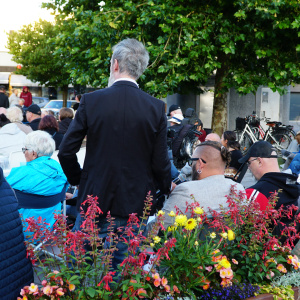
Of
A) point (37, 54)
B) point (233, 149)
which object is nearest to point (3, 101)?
point (233, 149)

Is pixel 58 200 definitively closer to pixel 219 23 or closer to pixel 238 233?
pixel 238 233

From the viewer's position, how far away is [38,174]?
4848 millimetres

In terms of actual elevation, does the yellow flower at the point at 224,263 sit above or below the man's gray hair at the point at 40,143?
below

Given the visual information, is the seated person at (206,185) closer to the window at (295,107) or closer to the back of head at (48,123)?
the back of head at (48,123)

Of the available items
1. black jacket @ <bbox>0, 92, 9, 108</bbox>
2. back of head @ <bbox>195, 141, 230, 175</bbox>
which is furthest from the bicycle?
back of head @ <bbox>195, 141, 230, 175</bbox>

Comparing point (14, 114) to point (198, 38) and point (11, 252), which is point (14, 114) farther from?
point (11, 252)

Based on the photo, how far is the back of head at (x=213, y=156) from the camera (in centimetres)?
389

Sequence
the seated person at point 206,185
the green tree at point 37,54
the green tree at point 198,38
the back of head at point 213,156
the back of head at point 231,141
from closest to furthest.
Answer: the seated person at point 206,185, the back of head at point 213,156, the back of head at point 231,141, the green tree at point 198,38, the green tree at point 37,54

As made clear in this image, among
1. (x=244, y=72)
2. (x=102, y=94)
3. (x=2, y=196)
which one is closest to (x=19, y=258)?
(x=2, y=196)

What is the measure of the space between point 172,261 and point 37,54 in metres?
38.5

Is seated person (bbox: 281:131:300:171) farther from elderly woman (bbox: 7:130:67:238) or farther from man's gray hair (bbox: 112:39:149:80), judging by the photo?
man's gray hair (bbox: 112:39:149:80)

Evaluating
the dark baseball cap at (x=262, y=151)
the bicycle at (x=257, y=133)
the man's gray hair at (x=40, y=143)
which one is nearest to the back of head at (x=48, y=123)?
the man's gray hair at (x=40, y=143)

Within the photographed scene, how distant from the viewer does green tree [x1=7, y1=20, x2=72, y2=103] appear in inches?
1548

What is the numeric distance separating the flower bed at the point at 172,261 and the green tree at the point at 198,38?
9499 millimetres
